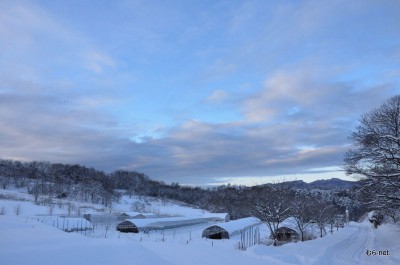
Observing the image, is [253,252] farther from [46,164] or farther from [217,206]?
[46,164]

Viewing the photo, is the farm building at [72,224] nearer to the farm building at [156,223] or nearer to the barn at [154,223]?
the barn at [154,223]

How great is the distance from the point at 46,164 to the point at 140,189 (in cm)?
4785

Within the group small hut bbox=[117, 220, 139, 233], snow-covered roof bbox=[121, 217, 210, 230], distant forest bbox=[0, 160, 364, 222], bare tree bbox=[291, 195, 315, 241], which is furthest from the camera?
distant forest bbox=[0, 160, 364, 222]

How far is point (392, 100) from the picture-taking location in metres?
31.8

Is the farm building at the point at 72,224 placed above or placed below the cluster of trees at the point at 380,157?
below

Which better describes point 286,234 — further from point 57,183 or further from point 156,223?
point 57,183

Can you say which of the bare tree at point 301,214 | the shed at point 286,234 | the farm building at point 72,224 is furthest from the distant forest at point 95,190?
the farm building at point 72,224

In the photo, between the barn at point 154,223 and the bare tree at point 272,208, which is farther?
the barn at point 154,223

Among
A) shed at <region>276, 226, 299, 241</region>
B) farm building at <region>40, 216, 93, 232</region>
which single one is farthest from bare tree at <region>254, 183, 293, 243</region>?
farm building at <region>40, 216, 93, 232</region>

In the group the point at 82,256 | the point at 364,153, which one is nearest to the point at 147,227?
the point at 364,153

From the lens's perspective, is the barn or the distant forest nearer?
the barn

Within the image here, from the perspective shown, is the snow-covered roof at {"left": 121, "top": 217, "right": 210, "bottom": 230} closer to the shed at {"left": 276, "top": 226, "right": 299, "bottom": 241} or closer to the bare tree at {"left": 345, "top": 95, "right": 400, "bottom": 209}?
the shed at {"left": 276, "top": 226, "right": 299, "bottom": 241}

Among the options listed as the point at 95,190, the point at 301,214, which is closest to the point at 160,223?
the point at 301,214

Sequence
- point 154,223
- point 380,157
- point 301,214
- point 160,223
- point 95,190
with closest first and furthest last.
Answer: point 380,157 < point 301,214 < point 154,223 < point 160,223 < point 95,190
